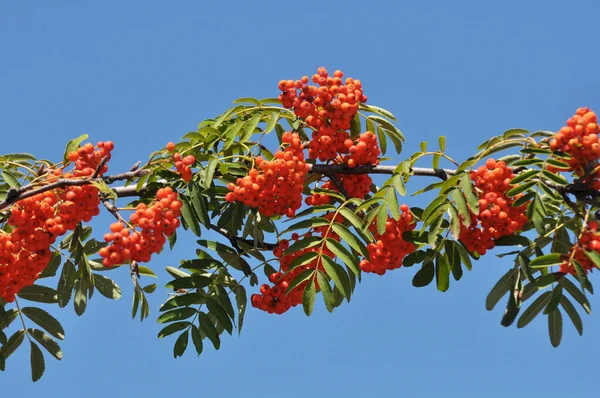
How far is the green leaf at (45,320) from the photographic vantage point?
263 inches

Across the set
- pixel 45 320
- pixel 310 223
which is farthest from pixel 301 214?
pixel 45 320

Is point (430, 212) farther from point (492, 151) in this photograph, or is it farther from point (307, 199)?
point (307, 199)

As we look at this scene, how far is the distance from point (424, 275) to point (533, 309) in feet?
2.22

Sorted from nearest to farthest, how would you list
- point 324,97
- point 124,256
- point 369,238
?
1. point 124,256
2. point 369,238
3. point 324,97

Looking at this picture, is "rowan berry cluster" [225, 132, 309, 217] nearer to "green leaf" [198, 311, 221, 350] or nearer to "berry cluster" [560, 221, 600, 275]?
"green leaf" [198, 311, 221, 350]

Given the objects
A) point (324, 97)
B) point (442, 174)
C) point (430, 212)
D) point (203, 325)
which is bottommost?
point (203, 325)

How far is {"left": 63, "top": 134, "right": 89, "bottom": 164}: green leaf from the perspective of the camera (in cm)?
623

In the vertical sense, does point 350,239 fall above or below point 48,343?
above

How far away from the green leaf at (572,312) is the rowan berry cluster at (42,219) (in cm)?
284

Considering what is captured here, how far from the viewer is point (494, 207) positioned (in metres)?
5.55

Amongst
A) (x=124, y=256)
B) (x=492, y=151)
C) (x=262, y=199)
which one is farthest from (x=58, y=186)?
(x=492, y=151)

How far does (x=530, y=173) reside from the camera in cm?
548

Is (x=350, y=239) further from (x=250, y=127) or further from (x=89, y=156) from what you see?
(x=89, y=156)

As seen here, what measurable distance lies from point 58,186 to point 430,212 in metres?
2.19
